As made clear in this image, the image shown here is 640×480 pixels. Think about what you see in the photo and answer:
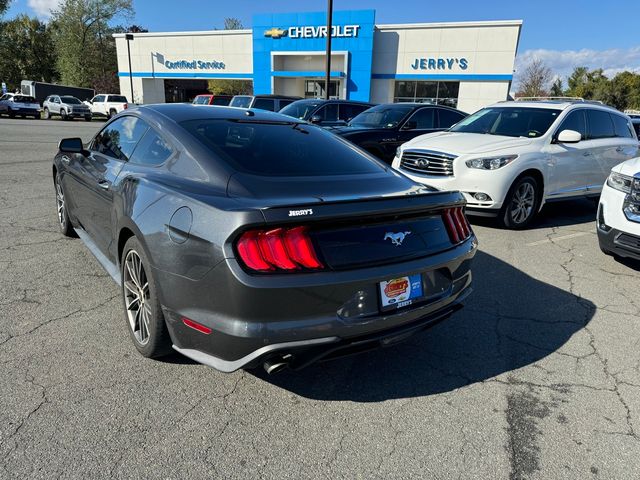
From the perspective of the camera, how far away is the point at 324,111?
1170 centimetres

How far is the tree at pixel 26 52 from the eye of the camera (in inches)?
2505

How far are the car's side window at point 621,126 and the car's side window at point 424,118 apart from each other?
3.40m

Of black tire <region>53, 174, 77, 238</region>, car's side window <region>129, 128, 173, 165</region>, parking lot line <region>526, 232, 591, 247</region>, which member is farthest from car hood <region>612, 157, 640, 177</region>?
black tire <region>53, 174, 77, 238</region>

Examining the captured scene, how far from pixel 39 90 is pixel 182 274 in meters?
56.9

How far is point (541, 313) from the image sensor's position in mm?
4023

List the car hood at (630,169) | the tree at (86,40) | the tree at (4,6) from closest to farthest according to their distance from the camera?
the car hood at (630,169), the tree at (4,6), the tree at (86,40)

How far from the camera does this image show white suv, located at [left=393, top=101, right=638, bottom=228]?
646 cm

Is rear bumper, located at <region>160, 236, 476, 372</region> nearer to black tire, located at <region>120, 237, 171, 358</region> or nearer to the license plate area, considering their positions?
the license plate area

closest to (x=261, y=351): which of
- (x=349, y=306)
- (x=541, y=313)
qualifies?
(x=349, y=306)

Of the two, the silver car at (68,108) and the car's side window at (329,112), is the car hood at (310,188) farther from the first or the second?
the silver car at (68,108)

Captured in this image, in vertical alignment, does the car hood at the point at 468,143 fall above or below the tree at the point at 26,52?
below

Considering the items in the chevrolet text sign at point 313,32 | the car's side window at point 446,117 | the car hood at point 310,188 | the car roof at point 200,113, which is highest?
the chevrolet text sign at point 313,32

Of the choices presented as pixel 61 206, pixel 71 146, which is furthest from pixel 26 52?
pixel 71 146

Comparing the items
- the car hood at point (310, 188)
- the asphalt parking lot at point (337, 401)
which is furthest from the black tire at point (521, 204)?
the car hood at point (310, 188)
